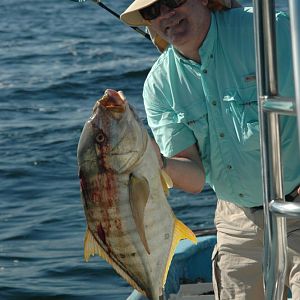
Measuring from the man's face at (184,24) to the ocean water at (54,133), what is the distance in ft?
17.1

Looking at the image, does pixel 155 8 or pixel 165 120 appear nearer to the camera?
pixel 155 8

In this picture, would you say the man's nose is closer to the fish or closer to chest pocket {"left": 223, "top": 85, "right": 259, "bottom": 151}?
chest pocket {"left": 223, "top": 85, "right": 259, "bottom": 151}

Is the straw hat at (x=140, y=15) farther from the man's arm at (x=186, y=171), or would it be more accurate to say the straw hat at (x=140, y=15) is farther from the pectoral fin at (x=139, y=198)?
the pectoral fin at (x=139, y=198)

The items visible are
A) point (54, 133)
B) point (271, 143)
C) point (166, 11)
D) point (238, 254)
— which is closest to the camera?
point (271, 143)

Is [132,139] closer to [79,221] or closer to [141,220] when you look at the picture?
[141,220]

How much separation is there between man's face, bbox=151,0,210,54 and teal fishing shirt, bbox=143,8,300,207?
1.7 inches

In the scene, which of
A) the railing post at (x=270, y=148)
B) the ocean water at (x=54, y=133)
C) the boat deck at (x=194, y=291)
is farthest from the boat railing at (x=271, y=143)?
the ocean water at (x=54, y=133)

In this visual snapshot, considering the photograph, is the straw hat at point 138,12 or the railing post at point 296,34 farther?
the straw hat at point 138,12

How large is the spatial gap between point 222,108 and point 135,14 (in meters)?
0.48

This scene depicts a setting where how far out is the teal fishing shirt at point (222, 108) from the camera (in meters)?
4.23

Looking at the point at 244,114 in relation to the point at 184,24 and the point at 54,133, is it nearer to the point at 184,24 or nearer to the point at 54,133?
the point at 184,24

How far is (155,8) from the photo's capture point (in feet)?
13.6

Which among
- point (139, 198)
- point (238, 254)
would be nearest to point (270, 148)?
point (139, 198)

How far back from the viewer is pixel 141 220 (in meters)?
3.59
